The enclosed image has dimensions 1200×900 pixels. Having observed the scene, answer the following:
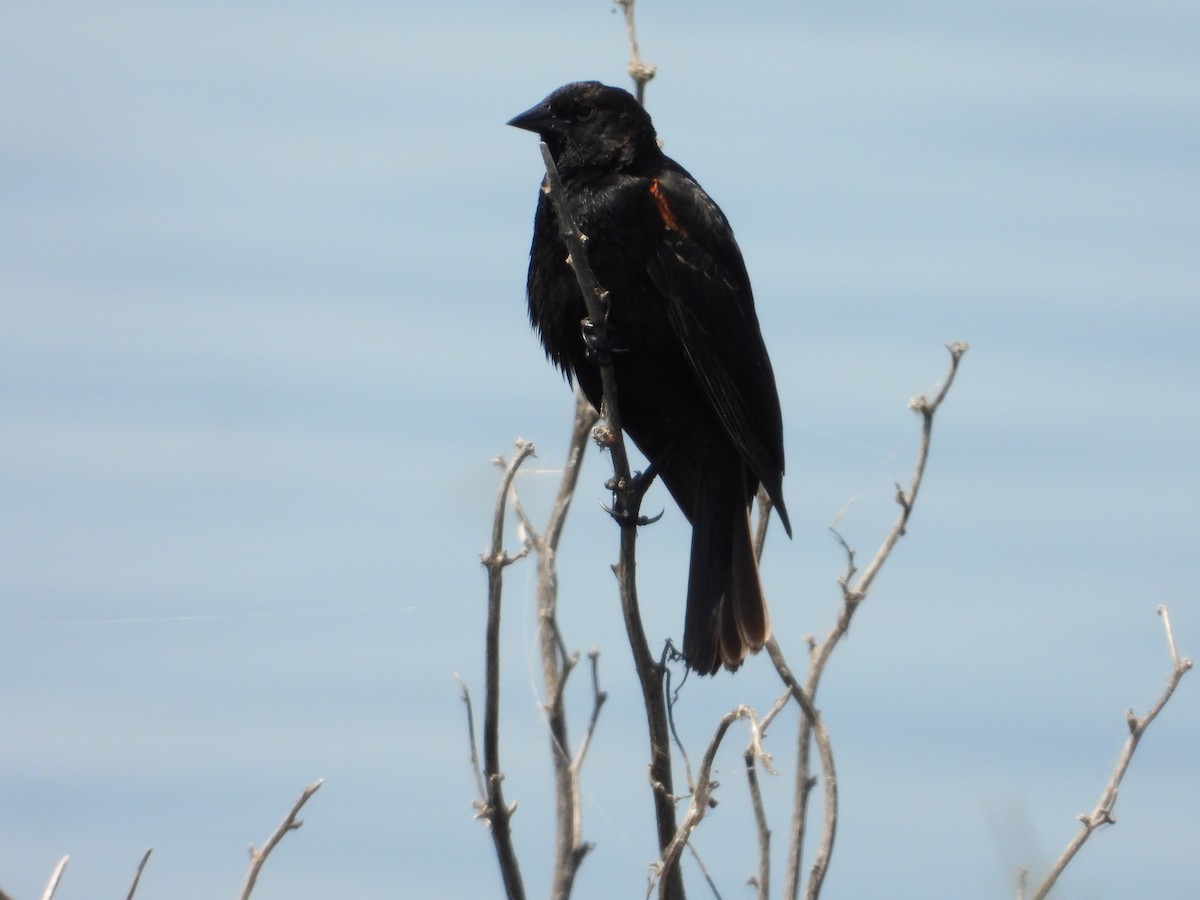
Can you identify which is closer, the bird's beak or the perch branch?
the perch branch

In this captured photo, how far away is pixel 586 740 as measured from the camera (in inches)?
121

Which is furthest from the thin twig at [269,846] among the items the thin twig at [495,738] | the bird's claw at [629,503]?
the bird's claw at [629,503]

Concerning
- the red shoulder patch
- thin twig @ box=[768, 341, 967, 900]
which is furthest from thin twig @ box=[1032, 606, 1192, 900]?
the red shoulder patch

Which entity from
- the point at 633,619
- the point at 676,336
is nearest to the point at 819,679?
the point at 633,619

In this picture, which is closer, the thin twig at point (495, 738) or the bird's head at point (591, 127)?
the thin twig at point (495, 738)

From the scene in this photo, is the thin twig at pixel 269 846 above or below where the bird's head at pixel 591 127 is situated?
below

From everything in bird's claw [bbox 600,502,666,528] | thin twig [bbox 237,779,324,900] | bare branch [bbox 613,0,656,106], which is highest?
bare branch [bbox 613,0,656,106]

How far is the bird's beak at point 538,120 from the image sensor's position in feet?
15.6

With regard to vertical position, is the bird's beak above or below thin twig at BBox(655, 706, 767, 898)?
above

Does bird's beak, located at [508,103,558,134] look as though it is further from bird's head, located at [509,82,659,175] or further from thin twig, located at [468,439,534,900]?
thin twig, located at [468,439,534,900]

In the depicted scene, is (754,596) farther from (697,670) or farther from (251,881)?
(251,881)

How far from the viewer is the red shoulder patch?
4414mm

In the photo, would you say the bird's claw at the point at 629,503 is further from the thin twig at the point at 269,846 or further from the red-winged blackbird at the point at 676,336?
the thin twig at the point at 269,846

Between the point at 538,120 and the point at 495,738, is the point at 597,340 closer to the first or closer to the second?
the point at 538,120
